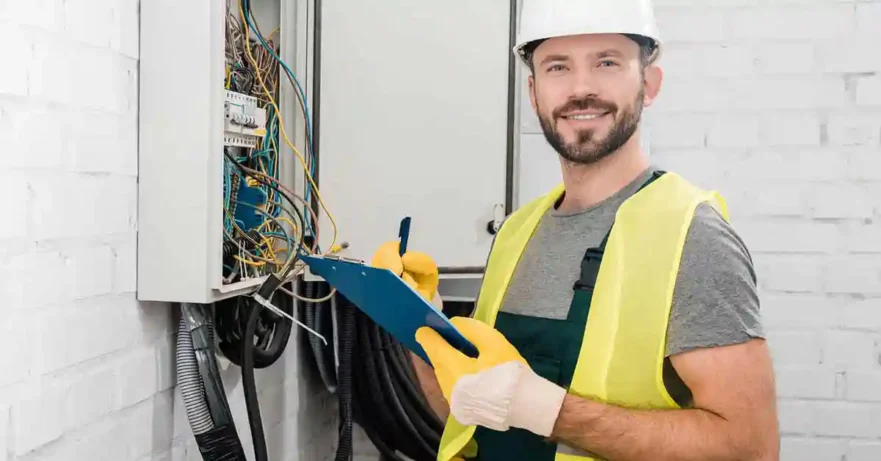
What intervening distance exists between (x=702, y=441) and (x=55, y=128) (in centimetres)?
104

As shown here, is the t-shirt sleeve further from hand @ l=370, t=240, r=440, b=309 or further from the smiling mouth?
hand @ l=370, t=240, r=440, b=309

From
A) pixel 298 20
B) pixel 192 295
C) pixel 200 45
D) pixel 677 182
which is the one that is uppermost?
pixel 298 20

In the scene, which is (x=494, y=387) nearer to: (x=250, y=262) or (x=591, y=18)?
(x=591, y=18)

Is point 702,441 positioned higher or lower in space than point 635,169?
lower

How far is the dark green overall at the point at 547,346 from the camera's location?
1.23m

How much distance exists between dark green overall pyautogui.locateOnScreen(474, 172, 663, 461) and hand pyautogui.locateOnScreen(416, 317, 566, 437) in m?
0.08

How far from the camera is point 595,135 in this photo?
133cm

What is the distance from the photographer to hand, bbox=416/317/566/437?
1.12 metres

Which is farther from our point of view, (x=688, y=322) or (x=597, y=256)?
(x=597, y=256)

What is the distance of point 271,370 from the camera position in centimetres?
208

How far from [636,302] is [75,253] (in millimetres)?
872

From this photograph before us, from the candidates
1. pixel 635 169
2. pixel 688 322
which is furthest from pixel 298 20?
pixel 688 322

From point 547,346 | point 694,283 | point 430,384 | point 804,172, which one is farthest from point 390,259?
point 804,172

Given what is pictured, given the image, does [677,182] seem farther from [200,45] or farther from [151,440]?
[151,440]
